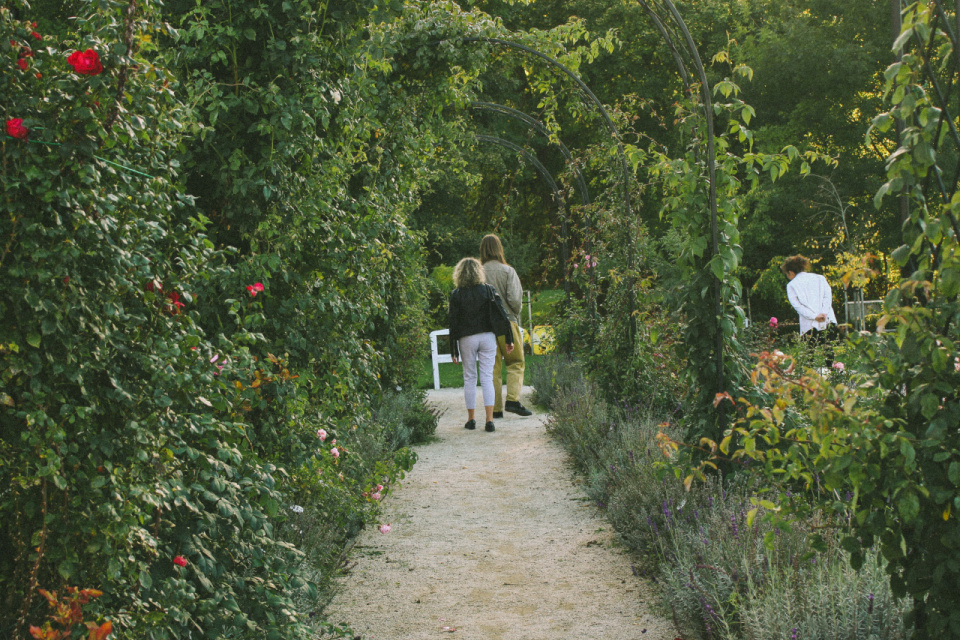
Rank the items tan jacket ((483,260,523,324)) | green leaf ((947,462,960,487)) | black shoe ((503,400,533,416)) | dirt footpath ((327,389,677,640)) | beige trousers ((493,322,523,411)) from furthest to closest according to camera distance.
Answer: black shoe ((503,400,533,416))
beige trousers ((493,322,523,411))
tan jacket ((483,260,523,324))
dirt footpath ((327,389,677,640))
green leaf ((947,462,960,487))

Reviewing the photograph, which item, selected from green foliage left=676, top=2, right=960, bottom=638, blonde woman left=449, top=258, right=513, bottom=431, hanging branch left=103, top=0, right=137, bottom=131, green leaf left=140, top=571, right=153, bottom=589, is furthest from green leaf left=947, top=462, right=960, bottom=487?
blonde woman left=449, top=258, right=513, bottom=431

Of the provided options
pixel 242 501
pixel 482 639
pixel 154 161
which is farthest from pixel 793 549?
pixel 154 161

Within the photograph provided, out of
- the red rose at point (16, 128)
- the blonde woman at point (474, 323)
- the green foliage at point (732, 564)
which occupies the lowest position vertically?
the green foliage at point (732, 564)

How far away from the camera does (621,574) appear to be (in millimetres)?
4207

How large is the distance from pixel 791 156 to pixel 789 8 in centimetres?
2220

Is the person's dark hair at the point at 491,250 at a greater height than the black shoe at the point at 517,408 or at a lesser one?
greater

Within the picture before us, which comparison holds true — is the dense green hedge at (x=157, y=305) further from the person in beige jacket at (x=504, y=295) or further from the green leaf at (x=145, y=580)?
the person in beige jacket at (x=504, y=295)

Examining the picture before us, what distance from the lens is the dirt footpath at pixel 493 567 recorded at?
359 cm

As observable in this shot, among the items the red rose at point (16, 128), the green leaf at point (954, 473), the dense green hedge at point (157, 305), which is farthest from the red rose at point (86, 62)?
the green leaf at point (954, 473)

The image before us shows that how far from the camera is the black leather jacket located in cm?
809

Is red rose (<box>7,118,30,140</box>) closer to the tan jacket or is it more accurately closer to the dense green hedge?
the dense green hedge

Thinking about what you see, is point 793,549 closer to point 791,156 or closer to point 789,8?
point 791,156

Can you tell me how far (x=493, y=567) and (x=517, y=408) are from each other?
513 cm

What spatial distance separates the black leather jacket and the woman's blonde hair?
0.05 meters
